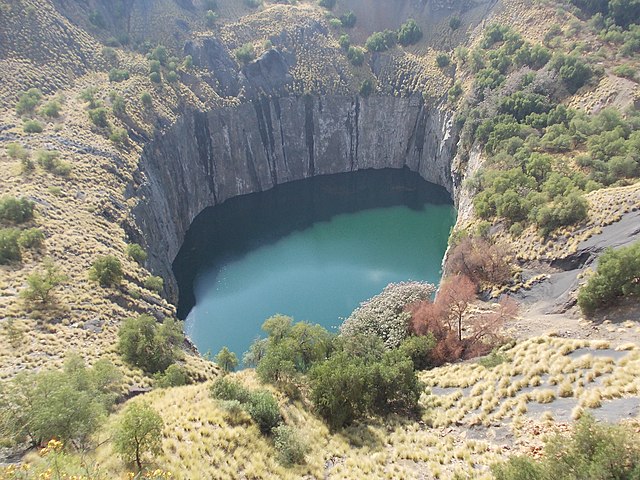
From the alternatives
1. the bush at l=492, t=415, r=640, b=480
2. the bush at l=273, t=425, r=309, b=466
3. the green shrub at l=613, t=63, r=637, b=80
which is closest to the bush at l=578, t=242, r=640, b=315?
the bush at l=492, t=415, r=640, b=480

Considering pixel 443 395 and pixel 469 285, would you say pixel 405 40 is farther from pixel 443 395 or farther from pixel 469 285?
pixel 443 395

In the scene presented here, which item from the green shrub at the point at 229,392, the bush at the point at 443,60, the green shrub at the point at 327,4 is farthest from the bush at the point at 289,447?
the green shrub at the point at 327,4

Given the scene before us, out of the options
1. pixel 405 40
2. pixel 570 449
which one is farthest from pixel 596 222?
pixel 405 40

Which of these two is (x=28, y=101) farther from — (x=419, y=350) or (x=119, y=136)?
(x=419, y=350)

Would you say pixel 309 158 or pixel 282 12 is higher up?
pixel 282 12

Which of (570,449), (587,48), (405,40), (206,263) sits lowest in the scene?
(570,449)

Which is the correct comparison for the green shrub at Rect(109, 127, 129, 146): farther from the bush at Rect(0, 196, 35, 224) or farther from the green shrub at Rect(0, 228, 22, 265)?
the green shrub at Rect(0, 228, 22, 265)

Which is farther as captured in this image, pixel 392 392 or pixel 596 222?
pixel 596 222

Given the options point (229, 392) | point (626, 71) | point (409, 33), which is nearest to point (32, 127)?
point (229, 392)
